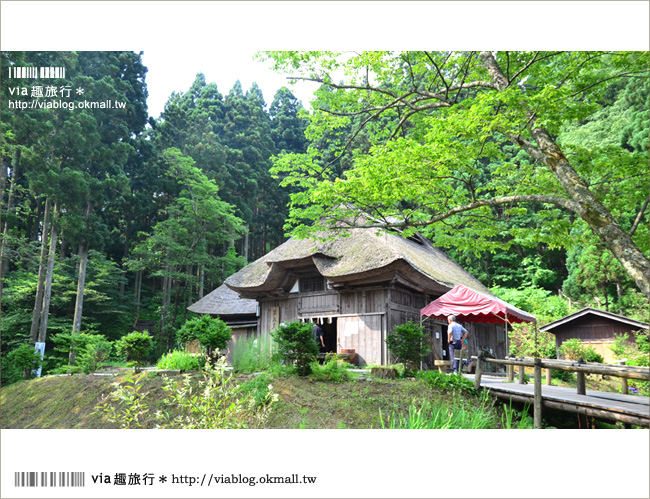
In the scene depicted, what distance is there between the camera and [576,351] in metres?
12.4

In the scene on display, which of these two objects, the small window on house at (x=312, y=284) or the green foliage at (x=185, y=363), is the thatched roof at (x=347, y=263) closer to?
the small window on house at (x=312, y=284)

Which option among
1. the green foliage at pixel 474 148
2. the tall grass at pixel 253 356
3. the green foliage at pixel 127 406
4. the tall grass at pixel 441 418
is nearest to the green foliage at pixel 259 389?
the tall grass at pixel 253 356

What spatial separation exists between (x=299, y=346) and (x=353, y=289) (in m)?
4.47

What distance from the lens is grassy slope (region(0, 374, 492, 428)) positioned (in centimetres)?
536

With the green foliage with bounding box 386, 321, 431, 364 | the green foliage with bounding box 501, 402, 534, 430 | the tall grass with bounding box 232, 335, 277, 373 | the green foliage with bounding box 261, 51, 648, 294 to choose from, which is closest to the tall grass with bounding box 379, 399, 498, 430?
the green foliage with bounding box 501, 402, 534, 430

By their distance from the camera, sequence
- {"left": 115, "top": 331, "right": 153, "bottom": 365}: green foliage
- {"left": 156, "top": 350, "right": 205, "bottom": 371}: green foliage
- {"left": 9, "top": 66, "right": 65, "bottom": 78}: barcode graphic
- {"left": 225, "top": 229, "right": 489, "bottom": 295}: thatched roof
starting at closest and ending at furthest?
{"left": 9, "top": 66, "right": 65, "bottom": 78}: barcode graphic, {"left": 156, "top": 350, "right": 205, "bottom": 371}: green foliage, {"left": 115, "top": 331, "right": 153, "bottom": 365}: green foliage, {"left": 225, "top": 229, "right": 489, "bottom": 295}: thatched roof

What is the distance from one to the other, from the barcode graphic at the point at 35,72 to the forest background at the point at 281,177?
18cm

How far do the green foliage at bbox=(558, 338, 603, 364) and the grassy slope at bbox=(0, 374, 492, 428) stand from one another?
815cm

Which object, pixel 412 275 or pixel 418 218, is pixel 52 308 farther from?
pixel 418 218

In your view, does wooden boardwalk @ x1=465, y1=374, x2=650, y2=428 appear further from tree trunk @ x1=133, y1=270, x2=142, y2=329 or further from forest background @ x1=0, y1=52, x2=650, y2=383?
tree trunk @ x1=133, y1=270, x2=142, y2=329

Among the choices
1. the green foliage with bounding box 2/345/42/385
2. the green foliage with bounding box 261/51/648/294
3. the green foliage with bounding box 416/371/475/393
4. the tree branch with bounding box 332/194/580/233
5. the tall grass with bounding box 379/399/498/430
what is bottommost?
the green foliage with bounding box 2/345/42/385

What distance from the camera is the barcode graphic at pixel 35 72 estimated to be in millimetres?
4672

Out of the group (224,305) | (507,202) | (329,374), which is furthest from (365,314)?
(224,305)

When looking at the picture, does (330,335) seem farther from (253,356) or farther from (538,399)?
(538,399)
